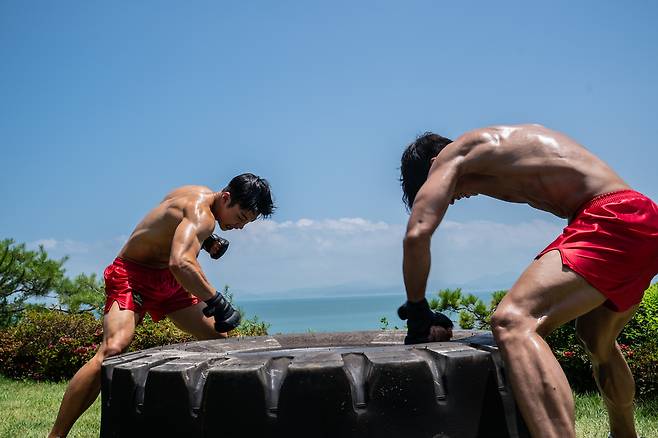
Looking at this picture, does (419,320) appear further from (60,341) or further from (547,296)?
(60,341)

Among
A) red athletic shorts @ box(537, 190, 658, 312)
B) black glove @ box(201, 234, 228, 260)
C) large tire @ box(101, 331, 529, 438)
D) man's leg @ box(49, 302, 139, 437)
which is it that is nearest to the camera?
large tire @ box(101, 331, 529, 438)

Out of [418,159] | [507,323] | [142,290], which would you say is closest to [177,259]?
[142,290]

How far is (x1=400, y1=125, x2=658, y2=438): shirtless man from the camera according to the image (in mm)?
2371

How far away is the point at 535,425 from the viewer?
232cm

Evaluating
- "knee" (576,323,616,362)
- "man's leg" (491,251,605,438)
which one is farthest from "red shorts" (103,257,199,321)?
"man's leg" (491,251,605,438)

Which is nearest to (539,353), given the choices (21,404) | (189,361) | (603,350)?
(603,350)

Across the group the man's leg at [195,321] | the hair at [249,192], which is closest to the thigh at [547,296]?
the hair at [249,192]

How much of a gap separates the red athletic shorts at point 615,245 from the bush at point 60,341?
595 centimetres

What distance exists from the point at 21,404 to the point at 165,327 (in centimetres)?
195

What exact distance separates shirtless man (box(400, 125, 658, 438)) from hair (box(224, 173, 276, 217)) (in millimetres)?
1682

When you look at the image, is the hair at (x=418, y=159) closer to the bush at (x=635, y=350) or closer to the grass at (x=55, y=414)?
the grass at (x=55, y=414)

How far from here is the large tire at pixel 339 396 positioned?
233 centimetres

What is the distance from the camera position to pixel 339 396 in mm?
2322

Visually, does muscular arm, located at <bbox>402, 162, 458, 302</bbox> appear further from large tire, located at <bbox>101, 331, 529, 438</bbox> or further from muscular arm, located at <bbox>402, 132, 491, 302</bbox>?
large tire, located at <bbox>101, 331, 529, 438</bbox>
